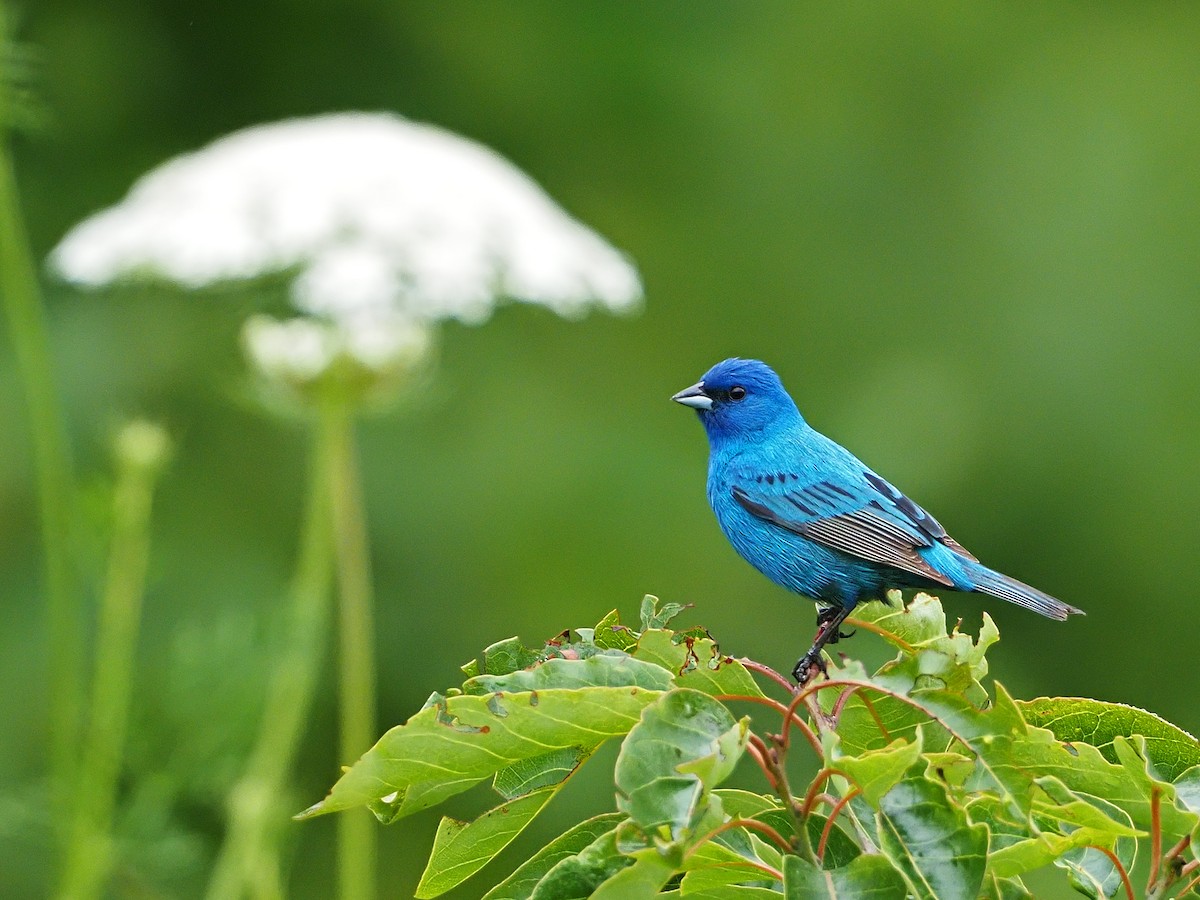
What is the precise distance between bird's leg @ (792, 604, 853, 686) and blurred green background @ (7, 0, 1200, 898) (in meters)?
3.63

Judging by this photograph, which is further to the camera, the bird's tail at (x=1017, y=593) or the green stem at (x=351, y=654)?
the green stem at (x=351, y=654)

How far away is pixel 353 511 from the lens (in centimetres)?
388

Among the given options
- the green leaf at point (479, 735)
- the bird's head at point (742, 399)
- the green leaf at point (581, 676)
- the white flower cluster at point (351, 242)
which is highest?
the white flower cluster at point (351, 242)

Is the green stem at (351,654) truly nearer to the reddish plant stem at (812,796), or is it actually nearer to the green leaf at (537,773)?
the green leaf at (537,773)

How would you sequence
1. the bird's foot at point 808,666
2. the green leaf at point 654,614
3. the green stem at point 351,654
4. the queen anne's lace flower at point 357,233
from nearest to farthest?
1. the green leaf at point 654,614
2. the bird's foot at point 808,666
3. the green stem at point 351,654
4. the queen anne's lace flower at point 357,233

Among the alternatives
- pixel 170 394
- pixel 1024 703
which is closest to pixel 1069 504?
pixel 170 394

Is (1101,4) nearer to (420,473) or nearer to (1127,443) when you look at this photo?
(1127,443)

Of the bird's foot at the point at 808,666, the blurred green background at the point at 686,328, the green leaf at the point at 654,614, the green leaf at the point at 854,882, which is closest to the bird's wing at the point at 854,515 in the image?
the bird's foot at the point at 808,666

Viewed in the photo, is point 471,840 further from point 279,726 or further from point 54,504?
point 54,504

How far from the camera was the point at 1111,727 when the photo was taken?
75.7 inches

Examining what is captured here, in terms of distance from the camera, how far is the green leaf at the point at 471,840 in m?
1.89

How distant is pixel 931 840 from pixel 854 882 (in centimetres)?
9

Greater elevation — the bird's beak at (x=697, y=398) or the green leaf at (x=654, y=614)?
the bird's beak at (x=697, y=398)

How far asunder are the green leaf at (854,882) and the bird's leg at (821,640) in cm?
71
